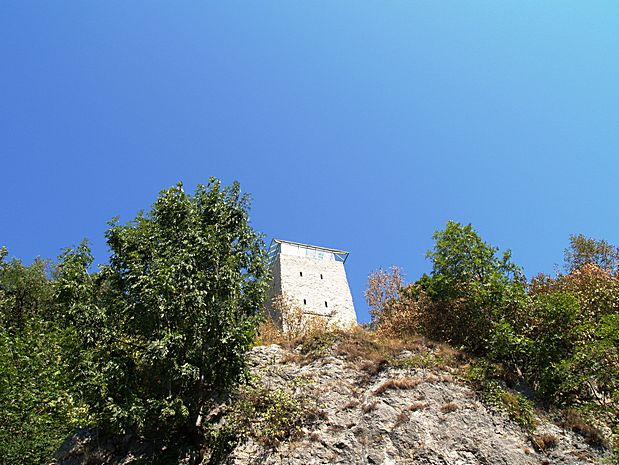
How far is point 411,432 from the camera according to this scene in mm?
12398

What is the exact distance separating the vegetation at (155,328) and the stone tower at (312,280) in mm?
17475

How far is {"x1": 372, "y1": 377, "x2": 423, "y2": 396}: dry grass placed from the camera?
14023 millimetres

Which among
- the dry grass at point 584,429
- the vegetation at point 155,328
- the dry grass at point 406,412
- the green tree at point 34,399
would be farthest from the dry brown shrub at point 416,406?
the green tree at point 34,399

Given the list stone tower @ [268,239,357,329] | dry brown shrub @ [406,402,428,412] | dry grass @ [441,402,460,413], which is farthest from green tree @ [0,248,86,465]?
stone tower @ [268,239,357,329]

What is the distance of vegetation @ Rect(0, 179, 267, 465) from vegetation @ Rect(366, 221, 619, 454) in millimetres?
8349

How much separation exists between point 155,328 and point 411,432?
307 inches

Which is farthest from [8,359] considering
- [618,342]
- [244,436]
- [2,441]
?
[618,342]

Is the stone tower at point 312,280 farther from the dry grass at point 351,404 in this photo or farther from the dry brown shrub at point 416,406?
the dry brown shrub at point 416,406

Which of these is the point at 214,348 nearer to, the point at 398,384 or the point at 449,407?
the point at 398,384

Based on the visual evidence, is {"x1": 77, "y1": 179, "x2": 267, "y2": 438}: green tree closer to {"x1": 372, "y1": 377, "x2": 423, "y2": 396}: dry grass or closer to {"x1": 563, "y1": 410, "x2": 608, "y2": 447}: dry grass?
{"x1": 372, "y1": 377, "x2": 423, "y2": 396}: dry grass

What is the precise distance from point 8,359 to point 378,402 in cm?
1436

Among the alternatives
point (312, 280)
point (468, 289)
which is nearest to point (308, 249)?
point (312, 280)

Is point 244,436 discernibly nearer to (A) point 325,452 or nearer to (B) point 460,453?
(A) point 325,452

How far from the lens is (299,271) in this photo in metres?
34.2
